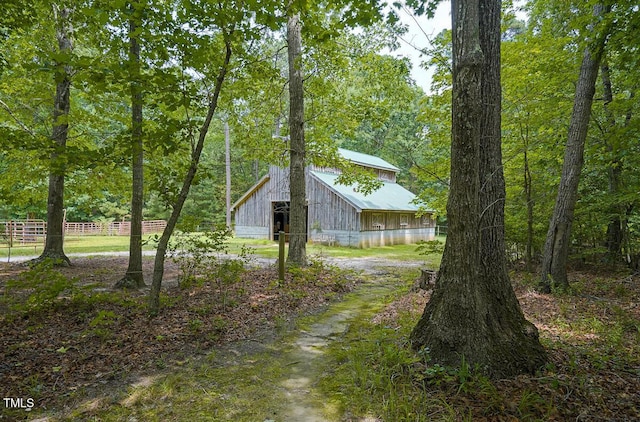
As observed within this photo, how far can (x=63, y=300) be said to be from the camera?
5.63 m

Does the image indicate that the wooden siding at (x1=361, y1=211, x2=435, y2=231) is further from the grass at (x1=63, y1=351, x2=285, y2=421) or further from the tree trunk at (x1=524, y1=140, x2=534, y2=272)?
the grass at (x1=63, y1=351, x2=285, y2=421)

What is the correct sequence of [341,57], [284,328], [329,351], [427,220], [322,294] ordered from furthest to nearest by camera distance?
[427,220] → [341,57] → [322,294] → [284,328] → [329,351]

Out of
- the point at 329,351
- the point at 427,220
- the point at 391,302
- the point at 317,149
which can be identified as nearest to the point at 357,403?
the point at 329,351

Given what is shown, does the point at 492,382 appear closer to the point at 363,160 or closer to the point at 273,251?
the point at 273,251

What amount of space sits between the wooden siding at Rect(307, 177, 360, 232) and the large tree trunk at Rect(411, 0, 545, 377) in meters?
15.7

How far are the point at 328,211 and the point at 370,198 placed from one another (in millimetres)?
3002

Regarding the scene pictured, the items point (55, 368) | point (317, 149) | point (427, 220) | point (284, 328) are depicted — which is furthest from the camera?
point (427, 220)

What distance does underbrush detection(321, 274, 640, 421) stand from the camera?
9.75ft

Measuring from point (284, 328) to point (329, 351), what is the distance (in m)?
1.16

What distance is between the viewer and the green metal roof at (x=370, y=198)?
65.2 feet

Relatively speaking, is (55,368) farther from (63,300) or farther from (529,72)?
(529,72)

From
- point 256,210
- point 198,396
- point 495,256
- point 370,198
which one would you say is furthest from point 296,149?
point 256,210

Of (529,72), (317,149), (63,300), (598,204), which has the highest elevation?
(529,72)

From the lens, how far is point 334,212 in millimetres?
20734
